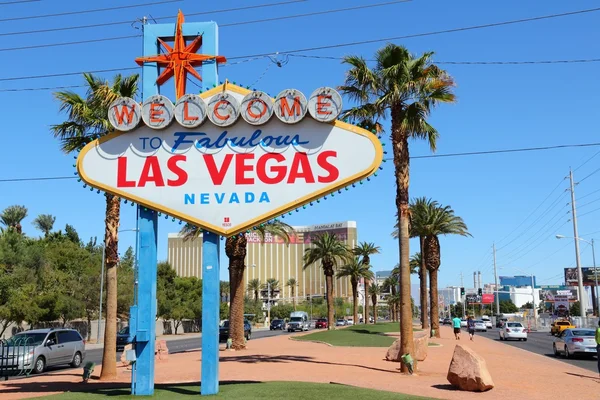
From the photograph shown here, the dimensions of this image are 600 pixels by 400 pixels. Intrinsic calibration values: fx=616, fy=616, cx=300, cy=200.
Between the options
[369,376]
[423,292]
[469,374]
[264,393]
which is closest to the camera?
[264,393]

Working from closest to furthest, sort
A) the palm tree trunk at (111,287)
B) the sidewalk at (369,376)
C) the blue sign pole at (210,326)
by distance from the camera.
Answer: the blue sign pole at (210,326) → the sidewalk at (369,376) → the palm tree trunk at (111,287)

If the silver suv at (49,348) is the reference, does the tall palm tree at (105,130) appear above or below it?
above

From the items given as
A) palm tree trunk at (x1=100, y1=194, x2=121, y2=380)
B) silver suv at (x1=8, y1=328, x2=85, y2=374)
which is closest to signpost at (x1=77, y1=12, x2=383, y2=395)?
palm tree trunk at (x1=100, y1=194, x2=121, y2=380)

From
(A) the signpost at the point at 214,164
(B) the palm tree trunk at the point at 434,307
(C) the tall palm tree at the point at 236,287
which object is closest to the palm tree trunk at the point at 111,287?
(A) the signpost at the point at 214,164

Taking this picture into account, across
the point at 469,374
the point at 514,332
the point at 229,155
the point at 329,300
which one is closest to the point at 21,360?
the point at 229,155

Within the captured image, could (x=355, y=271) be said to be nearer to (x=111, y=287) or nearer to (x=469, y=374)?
(x=111, y=287)

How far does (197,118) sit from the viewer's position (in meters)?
14.0

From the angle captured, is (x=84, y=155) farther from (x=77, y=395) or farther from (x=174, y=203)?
(x=77, y=395)

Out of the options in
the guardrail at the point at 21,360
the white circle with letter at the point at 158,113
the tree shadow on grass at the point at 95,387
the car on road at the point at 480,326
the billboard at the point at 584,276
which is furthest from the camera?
the billboard at the point at 584,276

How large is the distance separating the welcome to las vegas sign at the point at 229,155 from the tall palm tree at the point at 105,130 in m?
4.72

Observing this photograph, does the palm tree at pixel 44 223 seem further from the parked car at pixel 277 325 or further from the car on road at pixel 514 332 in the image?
the car on road at pixel 514 332

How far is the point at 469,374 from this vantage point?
49.9 ft

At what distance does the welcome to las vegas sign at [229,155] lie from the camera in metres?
13.7

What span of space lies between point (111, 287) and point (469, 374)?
1035cm
